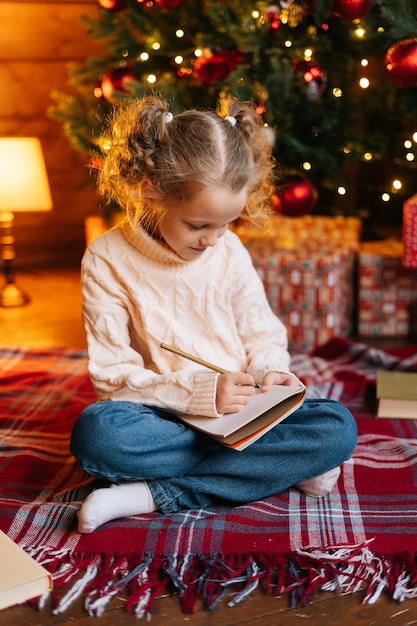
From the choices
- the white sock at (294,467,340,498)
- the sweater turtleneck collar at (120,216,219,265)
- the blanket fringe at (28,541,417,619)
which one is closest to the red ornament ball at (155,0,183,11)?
the sweater turtleneck collar at (120,216,219,265)

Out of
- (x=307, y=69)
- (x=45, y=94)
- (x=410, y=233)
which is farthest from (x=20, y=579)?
(x=45, y=94)

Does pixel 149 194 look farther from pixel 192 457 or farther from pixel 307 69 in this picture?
pixel 307 69

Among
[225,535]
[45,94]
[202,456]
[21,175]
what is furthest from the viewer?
[45,94]

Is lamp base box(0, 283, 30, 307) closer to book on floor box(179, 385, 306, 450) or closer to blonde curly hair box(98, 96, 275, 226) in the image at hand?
blonde curly hair box(98, 96, 275, 226)

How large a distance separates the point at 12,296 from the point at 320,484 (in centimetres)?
148

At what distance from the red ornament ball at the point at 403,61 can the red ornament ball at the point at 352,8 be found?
10 centimetres

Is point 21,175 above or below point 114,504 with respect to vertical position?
above

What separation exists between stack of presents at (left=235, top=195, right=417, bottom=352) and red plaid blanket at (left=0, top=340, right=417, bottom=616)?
0.53 meters

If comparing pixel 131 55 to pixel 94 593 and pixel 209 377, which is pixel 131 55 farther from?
pixel 94 593

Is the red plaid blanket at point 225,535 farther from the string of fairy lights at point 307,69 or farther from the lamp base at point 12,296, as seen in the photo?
the lamp base at point 12,296

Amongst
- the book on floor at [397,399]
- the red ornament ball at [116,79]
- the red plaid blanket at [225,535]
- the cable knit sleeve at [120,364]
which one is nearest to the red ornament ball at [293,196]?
the red ornament ball at [116,79]

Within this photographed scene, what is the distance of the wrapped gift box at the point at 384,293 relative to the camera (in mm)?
2064

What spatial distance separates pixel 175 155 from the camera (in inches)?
46.3

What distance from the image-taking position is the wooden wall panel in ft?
8.61
